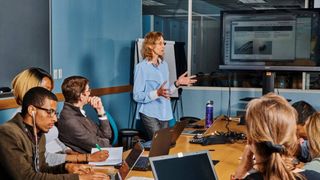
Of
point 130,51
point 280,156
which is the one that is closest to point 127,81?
point 130,51

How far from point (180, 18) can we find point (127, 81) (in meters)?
1.16

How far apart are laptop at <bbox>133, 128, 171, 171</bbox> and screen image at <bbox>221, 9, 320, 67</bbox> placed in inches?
83.9

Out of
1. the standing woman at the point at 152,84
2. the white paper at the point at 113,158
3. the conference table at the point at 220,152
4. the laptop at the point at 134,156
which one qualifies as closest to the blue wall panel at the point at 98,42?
the standing woman at the point at 152,84

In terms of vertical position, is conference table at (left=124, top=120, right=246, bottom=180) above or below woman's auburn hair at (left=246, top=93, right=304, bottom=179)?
below

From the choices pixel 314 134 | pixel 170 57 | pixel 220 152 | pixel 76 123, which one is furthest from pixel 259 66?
pixel 314 134

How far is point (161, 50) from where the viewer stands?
398 cm

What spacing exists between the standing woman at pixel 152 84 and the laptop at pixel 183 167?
2.00 metres

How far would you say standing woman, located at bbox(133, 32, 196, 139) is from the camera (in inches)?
155

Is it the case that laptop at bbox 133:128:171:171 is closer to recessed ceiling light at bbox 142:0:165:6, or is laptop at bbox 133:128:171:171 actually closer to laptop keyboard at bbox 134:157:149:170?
laptop keyboard at bbox 134:157:149:170

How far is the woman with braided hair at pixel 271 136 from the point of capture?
1.61 meters

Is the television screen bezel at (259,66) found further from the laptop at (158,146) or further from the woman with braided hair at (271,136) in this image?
the woman with braided hair at (271,136)

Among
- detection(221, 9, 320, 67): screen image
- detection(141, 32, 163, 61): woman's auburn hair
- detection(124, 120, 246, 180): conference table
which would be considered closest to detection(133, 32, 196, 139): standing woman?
detection(141, 32, 163, 61): woman's auburn hair

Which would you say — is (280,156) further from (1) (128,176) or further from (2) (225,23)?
(2) (225,23)

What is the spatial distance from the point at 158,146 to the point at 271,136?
0.88 meters
